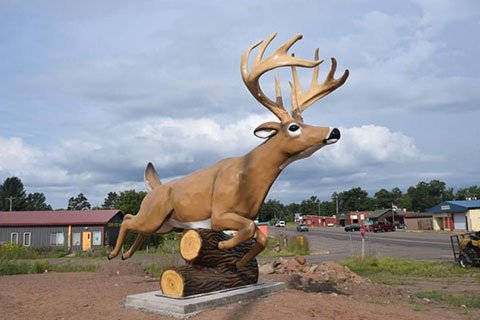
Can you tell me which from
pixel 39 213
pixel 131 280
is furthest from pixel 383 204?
pixel 131 280

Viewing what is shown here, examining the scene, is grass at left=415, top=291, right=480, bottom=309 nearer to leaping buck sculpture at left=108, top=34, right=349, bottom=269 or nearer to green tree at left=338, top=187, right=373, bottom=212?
leaping buck sculpture at left=108, top=34, right=349, bottom=269

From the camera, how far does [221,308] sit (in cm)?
714

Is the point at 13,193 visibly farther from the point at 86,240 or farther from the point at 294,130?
the point at 294,130

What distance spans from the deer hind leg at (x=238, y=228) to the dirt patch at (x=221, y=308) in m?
0.99

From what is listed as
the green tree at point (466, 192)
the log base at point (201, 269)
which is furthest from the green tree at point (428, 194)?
the log base at point (201, 269)

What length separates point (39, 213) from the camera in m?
35.7

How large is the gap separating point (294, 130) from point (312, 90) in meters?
0.90

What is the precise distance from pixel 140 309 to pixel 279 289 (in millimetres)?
2701

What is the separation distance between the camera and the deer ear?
6.91 meters

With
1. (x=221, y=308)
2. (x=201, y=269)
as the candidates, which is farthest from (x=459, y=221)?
(x=221, y=308)

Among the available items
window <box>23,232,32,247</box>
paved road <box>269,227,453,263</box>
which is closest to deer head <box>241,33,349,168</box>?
paved road <box>269,227,453,263</box>

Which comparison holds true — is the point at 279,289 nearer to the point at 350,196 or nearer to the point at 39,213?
the point at 39,213

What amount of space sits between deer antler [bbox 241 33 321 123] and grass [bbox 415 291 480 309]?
6.39 meters

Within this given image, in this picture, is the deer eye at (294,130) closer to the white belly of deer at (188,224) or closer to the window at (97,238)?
the white belly of deer at (188,224)
